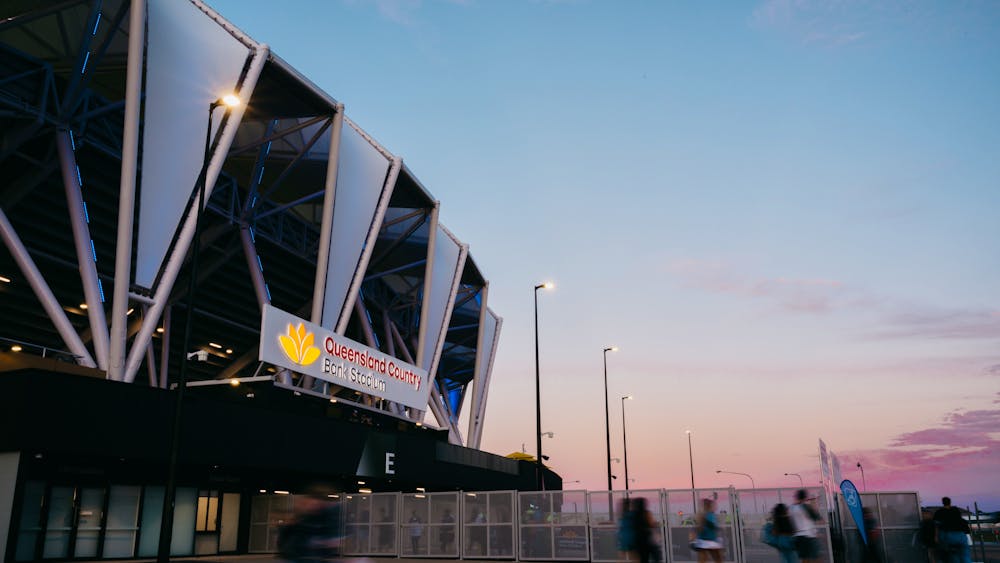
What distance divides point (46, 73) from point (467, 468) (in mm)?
24660

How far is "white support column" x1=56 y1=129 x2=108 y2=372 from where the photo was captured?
22.2 metres

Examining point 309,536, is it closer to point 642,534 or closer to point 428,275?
point 642,534

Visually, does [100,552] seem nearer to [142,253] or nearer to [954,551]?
[142,253]

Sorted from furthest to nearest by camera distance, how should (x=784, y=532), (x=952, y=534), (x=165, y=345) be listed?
1. (x=165, y=345)
2. (x=952, y=534)
3. (x=784, y=532)

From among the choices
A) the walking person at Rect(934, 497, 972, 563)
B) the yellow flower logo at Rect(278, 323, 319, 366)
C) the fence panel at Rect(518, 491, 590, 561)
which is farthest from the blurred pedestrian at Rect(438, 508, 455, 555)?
the walking person at Rect(934, 497, 972, 563)

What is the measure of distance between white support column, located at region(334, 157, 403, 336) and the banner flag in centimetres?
2152

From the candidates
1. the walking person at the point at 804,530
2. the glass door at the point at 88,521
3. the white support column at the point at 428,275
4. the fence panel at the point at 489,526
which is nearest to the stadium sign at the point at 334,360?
the white support column at the point at 428,275

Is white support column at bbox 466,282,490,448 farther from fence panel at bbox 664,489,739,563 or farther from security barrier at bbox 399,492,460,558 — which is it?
fence panel at bbox 664,489,739,563

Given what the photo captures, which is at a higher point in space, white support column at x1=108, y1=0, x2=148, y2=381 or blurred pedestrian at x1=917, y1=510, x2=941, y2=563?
white support column at x1=108, y1=0, x2=148, y2=381

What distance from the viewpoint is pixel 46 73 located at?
25.2 meters

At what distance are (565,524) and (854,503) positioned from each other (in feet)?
29.4

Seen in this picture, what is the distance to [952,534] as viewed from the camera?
14852 mm

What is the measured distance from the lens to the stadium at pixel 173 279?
2017 cm

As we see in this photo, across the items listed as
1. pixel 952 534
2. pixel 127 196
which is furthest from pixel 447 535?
pixel 952 534
